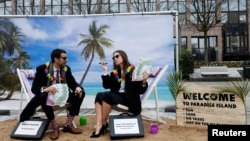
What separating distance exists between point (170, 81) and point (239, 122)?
1.26 m

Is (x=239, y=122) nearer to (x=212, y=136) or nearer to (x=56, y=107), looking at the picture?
(x=212, y=136)

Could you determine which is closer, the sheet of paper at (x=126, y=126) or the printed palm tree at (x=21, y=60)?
the sheet of paper at (x=126, y=126)

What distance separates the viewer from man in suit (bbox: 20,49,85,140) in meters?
5.02

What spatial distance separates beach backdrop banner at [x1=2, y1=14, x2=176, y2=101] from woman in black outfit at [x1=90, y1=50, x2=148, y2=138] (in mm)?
1808

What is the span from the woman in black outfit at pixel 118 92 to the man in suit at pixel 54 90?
349mm

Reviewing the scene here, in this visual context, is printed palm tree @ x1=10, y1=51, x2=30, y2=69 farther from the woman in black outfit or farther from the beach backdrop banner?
the woman in black outfit

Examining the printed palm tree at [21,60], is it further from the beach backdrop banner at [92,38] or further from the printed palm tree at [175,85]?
the printed palm tree at [175,85]

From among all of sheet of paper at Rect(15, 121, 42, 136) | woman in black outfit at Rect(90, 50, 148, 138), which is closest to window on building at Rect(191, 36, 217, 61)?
woman in black outfit at Rect(90, 50, 148, 138)

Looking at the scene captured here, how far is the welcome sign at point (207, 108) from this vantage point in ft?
16.5

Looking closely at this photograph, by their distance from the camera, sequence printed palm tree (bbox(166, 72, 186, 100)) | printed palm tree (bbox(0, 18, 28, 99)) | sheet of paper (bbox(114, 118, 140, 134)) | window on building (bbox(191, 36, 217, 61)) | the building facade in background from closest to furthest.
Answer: sheet of paper (bbox(114, 118, 140, 134)), printed palm tree (bbox(166, 72, 186, 100)), printed palm tree (bbox(0, 18, 28, 99)), the building facade in background, window on building (bbox(191, 36, 217, 61))

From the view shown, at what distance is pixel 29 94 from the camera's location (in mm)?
6012

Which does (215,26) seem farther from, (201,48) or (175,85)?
(175,85)

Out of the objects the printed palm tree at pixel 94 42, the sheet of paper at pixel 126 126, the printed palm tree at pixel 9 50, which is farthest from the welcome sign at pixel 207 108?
the printed palm tree at pixel 9 50

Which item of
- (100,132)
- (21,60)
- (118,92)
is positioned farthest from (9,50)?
(100,132)
